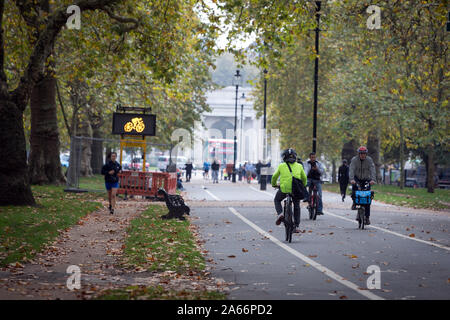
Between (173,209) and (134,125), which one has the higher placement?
(134,125)

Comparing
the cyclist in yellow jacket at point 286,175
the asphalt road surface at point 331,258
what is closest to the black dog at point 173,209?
the asphalt road surface at point 331,258

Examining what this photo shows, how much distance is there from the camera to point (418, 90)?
137 ft

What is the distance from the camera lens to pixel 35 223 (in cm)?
1670

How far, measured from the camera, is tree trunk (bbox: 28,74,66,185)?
3072 centimetres

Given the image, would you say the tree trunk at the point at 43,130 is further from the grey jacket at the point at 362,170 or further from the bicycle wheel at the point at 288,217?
the bicycle wheel at the point at 288,217

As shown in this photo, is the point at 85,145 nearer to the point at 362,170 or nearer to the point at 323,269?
the point at 362,170

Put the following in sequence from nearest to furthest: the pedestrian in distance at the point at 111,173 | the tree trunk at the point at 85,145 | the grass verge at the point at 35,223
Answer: the grass verge at the point at 35,223 < the pedestrian in distance at the point at 111,173 < the tree trunk at the point at 85,145

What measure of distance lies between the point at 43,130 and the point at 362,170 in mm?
16512

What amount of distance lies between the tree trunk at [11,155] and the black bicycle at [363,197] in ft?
28.2

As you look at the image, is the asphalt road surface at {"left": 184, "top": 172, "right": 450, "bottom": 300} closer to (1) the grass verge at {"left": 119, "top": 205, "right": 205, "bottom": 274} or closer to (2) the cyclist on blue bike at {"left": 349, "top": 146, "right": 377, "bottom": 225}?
(1) the grass verge at {"left": 119, "top": 205, "right": 205, "bottom": 274}

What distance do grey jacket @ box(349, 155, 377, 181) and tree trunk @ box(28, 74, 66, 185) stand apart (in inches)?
619

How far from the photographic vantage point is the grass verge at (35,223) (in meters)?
12.6

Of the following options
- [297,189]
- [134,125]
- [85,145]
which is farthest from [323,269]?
[85,145]

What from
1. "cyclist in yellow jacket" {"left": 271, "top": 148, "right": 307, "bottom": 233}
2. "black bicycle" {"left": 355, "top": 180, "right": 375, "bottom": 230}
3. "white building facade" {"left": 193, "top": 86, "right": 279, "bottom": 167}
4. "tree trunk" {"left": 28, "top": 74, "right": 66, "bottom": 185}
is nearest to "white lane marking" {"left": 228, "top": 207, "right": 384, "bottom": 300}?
"cyclist in yellow jacket" {"left": 271, "top": 148, "right": 307, "bottom": 233}
